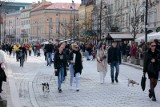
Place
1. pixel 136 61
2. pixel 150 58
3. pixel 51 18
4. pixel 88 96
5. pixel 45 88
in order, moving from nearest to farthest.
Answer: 1. pixel 150 58
2. pixel 45 88
3. pixel 88 96
4. pixel 136 61
5. pixel 51 18

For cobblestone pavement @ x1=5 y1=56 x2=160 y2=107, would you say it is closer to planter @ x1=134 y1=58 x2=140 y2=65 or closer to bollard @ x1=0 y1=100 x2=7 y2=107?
bollard @ x1=0 y1=100 x2=7 y2=107

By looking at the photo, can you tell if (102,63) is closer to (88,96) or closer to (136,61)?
(88,96)

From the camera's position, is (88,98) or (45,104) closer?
(45,104)

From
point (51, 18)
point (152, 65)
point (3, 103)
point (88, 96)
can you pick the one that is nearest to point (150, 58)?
point (152, 65)

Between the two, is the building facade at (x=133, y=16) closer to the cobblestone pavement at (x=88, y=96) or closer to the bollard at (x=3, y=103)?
the cobblestone pavement at (x=88, y=96)

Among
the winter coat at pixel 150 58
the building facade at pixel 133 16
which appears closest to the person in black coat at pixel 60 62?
the winter coat at pixel 150 58

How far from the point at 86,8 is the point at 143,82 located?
3980 inches

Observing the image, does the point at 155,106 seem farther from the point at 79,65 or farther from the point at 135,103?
the point at 79,65

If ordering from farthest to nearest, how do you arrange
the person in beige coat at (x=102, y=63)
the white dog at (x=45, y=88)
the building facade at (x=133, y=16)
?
the building facade at (x=133, y=16) → the person in beige coat at (x=102, y=63) → the white dog at (x=45, y=88)

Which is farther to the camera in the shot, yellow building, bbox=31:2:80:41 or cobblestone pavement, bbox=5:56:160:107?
yellow building, bbox=31:2:80:41

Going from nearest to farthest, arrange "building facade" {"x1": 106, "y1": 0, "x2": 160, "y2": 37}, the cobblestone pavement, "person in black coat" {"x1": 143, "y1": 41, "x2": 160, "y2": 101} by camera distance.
→ the cobblestone pavement < "person in black coat" {"x1": 143, "y1": 41, "x2": 160, "y2": 101} < "building facade" {"x1": 106, "y1": 0, "x2": 160, "y2": 37}

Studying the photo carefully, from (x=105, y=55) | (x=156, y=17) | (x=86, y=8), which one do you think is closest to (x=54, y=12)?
(x=86, y=8)

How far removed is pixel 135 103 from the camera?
1377cm

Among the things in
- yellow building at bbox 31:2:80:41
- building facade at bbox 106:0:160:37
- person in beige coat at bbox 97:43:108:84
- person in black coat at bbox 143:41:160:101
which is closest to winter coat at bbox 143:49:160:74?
person in black coat at bbox 143:41:160:101
